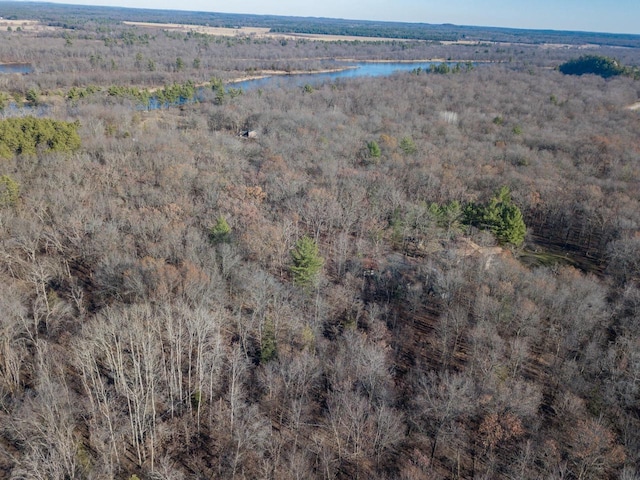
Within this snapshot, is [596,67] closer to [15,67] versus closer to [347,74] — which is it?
[347,74]

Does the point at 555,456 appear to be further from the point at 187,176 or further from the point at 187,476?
the point at 187,176

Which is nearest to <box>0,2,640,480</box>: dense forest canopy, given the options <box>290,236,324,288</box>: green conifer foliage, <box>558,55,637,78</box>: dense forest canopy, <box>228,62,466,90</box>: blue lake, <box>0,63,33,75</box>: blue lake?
<box>290,236,324,288</box>: green conifer foliage

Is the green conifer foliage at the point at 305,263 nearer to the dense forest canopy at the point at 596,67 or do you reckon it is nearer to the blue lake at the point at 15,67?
the blue lake at the point at 15,67

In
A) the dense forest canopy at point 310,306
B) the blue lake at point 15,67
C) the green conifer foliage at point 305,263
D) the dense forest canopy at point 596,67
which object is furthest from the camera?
the dense forest canopy at point 596,67

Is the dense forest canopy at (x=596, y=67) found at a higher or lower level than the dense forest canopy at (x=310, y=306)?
higher

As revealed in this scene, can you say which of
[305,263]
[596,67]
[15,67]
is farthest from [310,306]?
[596,67]

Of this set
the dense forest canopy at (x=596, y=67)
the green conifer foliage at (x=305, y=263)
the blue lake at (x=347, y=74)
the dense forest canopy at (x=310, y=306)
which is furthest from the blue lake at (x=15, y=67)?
the dense forest canopy at (x=596, y=67)

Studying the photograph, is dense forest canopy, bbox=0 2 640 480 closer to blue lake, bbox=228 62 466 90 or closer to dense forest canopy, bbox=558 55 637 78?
blue lake, bbox=228 62 466 90

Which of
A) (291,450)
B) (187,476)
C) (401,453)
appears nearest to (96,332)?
(187,476)
